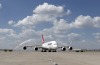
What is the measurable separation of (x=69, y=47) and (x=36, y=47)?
1699 centimetres

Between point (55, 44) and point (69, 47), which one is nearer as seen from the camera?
point (55, 44)

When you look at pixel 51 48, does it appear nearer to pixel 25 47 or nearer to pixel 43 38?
pixel 25 47

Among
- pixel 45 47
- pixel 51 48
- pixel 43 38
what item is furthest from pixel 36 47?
pixel 43 38

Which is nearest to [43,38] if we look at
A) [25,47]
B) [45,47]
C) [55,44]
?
[25,47]

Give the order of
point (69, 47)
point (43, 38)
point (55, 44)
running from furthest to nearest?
point (43, 38) → point (69, 47) → point (55, 44)

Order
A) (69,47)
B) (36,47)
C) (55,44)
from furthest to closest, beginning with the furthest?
(36,47) < (69,47) < (55,44)

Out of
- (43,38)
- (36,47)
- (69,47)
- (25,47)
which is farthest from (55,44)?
(43,38)

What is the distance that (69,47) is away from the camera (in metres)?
117

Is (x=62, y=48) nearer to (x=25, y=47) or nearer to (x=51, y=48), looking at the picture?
(x=51, y=48)

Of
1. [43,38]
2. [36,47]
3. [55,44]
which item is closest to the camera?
[55,44]

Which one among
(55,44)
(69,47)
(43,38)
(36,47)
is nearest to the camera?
(55,44)

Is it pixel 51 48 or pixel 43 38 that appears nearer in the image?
pixel 51 48

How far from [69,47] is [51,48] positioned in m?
9.84

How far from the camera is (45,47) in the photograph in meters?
119
